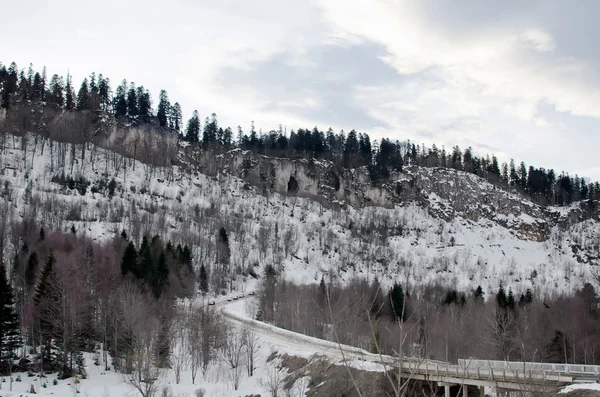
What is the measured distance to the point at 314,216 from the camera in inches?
4946

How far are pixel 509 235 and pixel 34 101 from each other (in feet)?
431

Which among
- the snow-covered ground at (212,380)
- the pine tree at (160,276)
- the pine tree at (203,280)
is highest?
the pine tree at (160,276)

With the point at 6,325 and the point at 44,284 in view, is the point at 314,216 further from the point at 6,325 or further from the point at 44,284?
the point at 6,325

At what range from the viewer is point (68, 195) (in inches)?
3556


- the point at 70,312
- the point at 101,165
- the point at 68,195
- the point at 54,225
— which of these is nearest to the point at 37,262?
the point at 70,312

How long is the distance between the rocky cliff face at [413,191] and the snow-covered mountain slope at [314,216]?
1.38 feet

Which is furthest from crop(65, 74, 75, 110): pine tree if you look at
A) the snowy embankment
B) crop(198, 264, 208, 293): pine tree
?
the snowy embankment

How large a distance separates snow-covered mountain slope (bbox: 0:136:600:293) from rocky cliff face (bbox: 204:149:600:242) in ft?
1.38

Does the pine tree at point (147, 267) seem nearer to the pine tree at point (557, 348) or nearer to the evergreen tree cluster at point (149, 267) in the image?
the evergreen tree cluster at point (149, 267)

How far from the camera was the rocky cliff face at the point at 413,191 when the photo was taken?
13888 centimetres

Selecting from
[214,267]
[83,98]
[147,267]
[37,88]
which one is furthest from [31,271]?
[37,88]

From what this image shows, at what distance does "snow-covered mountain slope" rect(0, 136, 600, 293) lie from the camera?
299ft

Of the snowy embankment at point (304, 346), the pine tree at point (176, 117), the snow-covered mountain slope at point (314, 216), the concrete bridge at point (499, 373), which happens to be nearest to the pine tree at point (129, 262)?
the snowy embankment at point (304, 346)

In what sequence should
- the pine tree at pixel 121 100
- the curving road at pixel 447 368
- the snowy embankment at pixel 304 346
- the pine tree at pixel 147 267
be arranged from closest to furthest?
the curving road at pixel 447 368 < the snowy embankment at pixel 304 346 < the pine tree at pixel 147 267 < the pine tree at pixel 121 100
